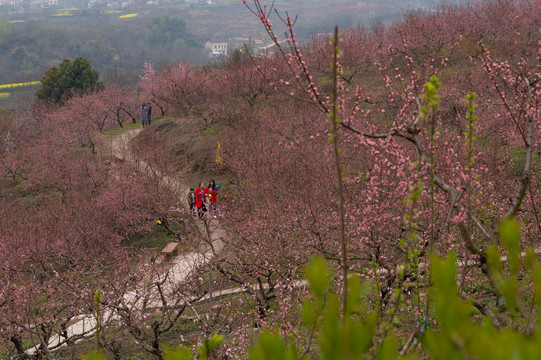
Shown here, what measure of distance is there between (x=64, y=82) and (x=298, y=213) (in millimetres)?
38238

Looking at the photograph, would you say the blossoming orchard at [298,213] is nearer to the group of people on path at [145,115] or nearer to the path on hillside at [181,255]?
the path on hillside at [181,255]

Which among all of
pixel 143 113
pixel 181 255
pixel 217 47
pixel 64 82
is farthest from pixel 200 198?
pixel 217 47

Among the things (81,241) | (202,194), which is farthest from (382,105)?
(81,241)

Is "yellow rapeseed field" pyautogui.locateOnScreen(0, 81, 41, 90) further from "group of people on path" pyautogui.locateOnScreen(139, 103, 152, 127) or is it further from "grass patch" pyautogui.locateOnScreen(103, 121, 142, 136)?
"group of people on path" pyautogui.locateOnScreen(139, 103, 152, 127)

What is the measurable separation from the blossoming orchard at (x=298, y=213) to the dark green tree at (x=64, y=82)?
1.74 m

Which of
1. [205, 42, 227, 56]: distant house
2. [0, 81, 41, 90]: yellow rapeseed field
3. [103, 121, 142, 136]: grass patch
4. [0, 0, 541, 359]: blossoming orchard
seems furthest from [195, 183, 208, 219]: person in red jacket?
[205, 42, 227, 56]: distant house

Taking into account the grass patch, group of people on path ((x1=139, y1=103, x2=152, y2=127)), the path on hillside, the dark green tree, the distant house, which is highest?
the distant house

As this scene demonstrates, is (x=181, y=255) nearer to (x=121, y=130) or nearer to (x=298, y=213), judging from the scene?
(x=298, y=213)

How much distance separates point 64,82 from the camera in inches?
1741

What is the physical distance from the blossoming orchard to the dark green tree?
174 centimetres

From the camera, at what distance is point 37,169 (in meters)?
27.2

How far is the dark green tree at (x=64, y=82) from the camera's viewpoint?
44.2 meters

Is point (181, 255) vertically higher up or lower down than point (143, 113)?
lower down

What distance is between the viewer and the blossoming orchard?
198cm
